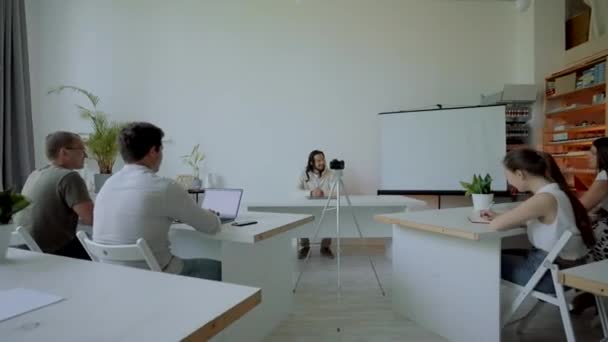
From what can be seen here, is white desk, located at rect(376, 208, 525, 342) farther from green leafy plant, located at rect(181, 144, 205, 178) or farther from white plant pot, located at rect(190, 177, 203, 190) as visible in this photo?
green leafy plant, located at rect(181, 144, 205, 178)

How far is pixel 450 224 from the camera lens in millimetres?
1868

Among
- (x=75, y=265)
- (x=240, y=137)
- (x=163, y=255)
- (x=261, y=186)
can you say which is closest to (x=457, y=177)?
(x=261, y=186)

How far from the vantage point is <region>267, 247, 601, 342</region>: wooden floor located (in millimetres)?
2082

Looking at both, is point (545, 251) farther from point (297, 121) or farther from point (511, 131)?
point (297, 121)

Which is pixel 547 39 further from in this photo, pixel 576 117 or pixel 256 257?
pixel 256 257

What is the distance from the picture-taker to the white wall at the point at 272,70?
14.2 feet

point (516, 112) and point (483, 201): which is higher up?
point (516, 112)

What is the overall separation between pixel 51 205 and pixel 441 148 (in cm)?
377

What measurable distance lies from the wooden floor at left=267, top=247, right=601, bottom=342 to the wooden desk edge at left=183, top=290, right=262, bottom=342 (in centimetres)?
136

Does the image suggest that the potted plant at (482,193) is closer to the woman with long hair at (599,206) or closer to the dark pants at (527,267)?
the dark pants at (527,267)

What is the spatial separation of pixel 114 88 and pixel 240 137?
1.67 meters

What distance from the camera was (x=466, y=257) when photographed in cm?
191

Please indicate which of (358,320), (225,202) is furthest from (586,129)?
(225,202)

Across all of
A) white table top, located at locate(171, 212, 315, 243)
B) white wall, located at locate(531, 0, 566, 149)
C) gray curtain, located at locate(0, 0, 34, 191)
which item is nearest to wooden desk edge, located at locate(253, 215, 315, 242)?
white table top, located at locate(171, 212, 315, 243)
